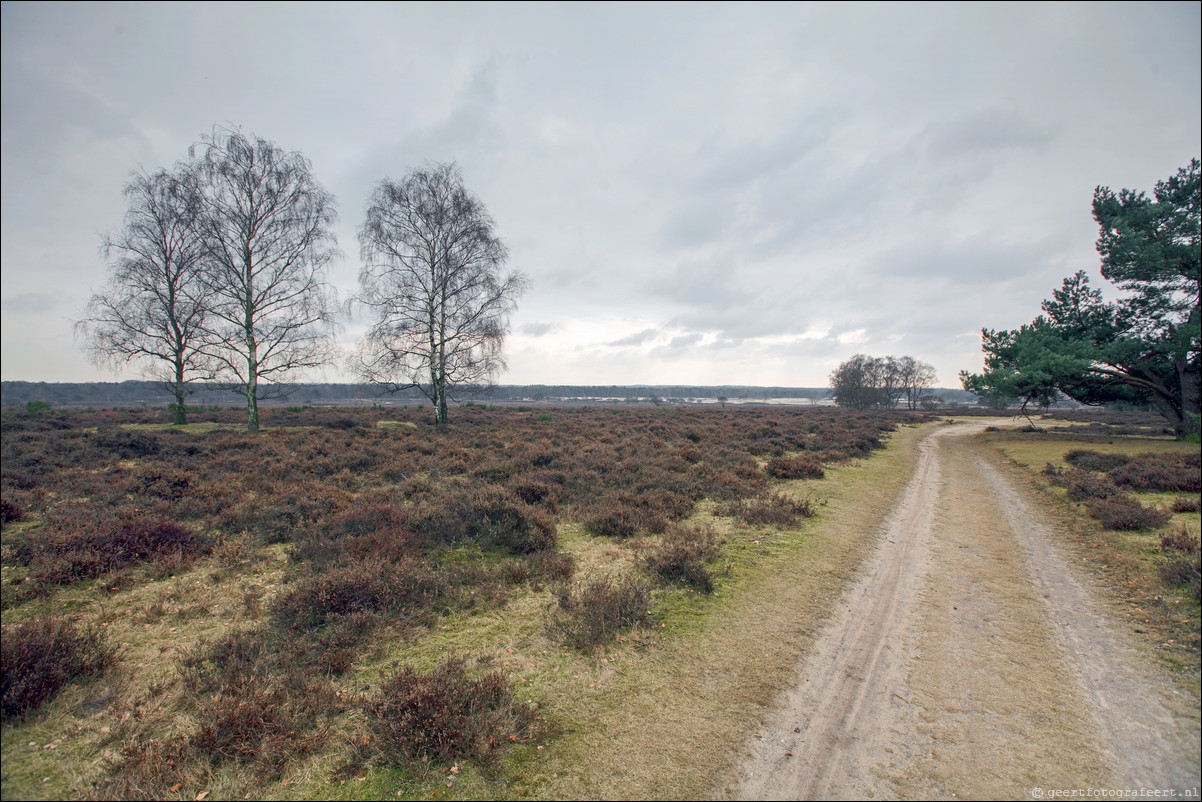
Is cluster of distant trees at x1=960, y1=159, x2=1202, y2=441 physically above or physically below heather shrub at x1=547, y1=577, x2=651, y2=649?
above

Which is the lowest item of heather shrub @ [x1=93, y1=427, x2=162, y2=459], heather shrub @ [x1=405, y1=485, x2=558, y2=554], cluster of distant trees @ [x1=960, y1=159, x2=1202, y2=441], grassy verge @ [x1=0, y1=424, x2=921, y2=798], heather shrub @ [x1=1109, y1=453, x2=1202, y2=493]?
grassy verge @ [x1=0, y1=424, x2=921, y2=798]

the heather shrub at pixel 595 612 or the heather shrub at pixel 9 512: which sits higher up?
A: the heather shrub at pixel 9 512

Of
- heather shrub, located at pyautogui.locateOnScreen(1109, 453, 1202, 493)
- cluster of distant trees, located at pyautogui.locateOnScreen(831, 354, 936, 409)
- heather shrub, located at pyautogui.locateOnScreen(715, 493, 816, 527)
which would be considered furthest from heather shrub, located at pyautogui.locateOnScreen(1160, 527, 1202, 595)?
cluster of distant trees, located at pyautogui.locateOnScreen(831, 354, 936, 409)

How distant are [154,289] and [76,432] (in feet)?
31.0

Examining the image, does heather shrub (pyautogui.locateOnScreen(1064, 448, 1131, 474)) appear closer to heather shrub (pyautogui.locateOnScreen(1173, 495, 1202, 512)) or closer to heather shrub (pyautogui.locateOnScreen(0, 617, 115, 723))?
heather shrub (pyautogui.locateOnScreen(1173, 495, 1202, 512))

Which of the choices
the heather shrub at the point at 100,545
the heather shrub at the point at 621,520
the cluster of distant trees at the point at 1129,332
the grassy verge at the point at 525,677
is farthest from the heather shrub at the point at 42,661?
the cluster of distant trees at the point at 1129,332

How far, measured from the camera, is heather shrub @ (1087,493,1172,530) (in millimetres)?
8531

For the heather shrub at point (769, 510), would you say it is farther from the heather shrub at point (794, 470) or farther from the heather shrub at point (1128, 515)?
the heather shrub at point (1128, 515)

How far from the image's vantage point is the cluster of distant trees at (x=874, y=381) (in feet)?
257

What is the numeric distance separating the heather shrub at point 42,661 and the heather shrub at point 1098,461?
22708 mm

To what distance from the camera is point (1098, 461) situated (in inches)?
587

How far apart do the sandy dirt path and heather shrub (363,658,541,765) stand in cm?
207

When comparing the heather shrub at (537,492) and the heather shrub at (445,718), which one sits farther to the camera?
the heather shrub at (537,492)

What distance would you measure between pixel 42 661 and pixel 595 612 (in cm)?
558
